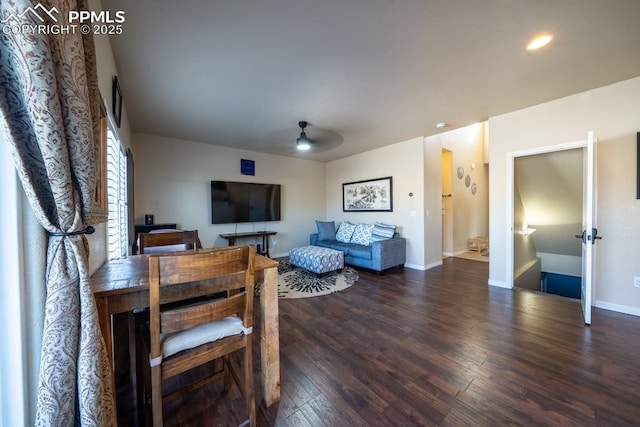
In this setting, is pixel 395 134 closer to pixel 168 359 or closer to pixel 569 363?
pixel 569 363

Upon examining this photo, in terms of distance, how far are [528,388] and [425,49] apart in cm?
260

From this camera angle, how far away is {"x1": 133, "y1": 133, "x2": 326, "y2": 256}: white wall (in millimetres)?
4105

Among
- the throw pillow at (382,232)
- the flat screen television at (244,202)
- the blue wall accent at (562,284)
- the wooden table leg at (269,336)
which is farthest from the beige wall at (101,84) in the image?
the blue wall accent at (562,284)

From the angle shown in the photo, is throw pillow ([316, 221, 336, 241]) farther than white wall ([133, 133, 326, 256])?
Yes

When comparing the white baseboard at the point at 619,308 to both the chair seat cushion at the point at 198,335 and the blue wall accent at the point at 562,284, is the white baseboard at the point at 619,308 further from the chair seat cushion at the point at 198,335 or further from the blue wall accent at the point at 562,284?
the chair seat cushion at the point at 198,335

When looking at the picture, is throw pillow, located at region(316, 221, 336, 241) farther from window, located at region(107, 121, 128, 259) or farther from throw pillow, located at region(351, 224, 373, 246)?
window, located at region(107, 121, 128, 259)

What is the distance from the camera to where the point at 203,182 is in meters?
4.64

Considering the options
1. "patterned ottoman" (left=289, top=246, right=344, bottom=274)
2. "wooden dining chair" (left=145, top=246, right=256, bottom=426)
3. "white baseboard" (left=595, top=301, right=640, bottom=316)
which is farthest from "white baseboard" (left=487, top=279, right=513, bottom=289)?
"wooden dining chair" (left=145, top=246, right=256, bottom=426)

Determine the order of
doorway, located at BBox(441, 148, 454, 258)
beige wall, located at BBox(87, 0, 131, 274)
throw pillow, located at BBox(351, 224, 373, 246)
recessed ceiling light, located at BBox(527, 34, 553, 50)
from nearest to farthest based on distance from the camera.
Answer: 1. beige wall, located at BBox(87, 0, 131, 274)
2. recessed ceiling light, located at BBox(527, 34, 553, 50)
3. throw pillow, located at BBox(351, 224, 373, 246)
4. doorway, located at BBox(441, 148, 454, 258)

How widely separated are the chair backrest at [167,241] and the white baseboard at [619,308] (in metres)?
4.49

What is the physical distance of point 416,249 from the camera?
4547 mm

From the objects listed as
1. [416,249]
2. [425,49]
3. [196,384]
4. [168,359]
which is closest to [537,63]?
[425,49]

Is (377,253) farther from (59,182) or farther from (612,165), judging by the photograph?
(59,182)

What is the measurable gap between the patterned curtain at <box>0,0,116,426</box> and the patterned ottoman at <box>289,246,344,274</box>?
3.11m
